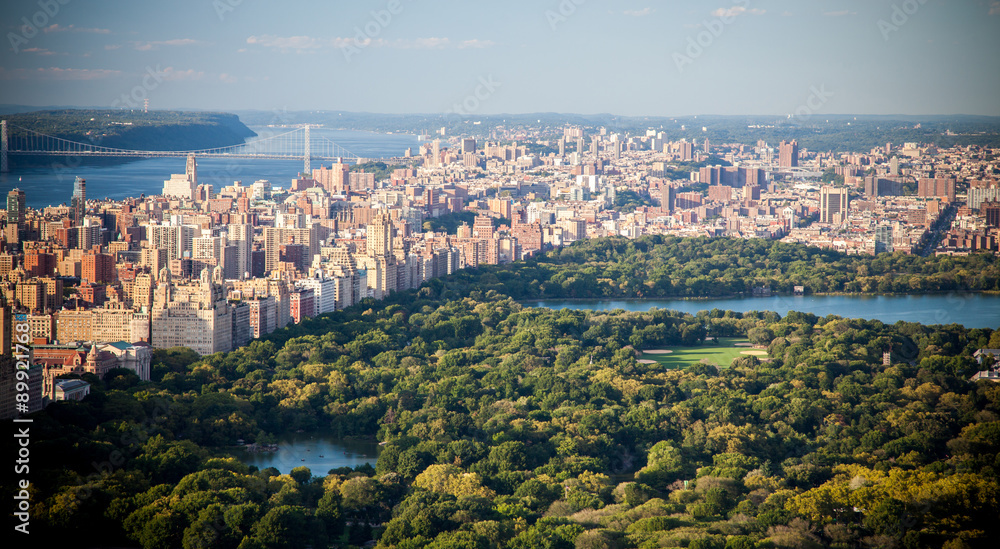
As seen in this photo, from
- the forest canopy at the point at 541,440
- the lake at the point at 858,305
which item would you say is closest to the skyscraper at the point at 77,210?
the forest canopy at the point at 541,440

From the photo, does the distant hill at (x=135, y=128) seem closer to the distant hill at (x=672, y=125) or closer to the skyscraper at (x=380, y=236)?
the skyscraper at (x=380, y=236)

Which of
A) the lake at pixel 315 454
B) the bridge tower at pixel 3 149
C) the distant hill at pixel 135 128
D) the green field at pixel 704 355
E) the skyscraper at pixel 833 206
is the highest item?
the distant hill at pixel 135 128

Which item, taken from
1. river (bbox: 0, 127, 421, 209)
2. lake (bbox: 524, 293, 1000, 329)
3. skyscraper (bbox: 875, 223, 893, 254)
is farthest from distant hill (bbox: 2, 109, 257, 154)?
skyscraper (bbox: 875, 223, 893, 254)

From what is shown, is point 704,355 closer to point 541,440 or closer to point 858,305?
point 541,440

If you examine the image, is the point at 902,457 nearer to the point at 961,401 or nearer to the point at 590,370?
the point at 961,401

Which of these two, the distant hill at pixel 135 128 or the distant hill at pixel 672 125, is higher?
the distant hill at pixel 672 125

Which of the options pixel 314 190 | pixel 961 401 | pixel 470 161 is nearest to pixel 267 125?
pixel 470 161

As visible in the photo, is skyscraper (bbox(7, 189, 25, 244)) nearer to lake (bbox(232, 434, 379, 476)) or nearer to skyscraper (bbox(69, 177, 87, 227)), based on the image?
skyscraper (bbox(69, 177, 87, 227))
